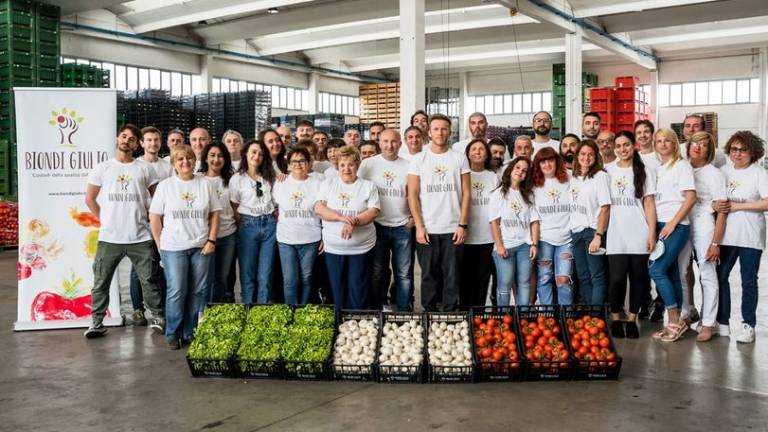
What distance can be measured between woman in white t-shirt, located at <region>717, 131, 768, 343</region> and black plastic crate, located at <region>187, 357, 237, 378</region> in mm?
3729

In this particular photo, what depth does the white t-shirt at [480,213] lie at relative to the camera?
5637 mm

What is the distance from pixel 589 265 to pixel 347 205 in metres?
1.95

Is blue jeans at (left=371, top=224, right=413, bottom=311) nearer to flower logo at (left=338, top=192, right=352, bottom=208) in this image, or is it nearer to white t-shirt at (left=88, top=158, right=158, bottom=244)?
flower logo at (left=338, top=192, right=352, bottom=208)

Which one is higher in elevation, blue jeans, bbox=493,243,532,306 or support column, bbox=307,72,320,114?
support column, bbox=307,72,320,114

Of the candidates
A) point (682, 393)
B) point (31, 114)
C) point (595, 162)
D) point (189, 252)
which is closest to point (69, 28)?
point (31, 114)

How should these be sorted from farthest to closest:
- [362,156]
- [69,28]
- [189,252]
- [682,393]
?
[69,28]
[362,156]
[189,252]
[682,393]

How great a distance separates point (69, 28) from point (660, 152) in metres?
17.2

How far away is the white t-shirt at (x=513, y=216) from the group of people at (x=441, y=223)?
11 millimetres

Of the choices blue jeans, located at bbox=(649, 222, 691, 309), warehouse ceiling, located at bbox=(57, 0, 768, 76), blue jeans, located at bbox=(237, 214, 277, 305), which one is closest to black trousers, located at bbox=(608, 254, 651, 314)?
blue jeans, located at bbox=(649, 222, 691, 309)

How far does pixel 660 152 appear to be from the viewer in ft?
17.8

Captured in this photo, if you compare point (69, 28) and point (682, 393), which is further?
point (69, 28)

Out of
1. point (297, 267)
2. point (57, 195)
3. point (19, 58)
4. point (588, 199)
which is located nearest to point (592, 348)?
point (588, 199)

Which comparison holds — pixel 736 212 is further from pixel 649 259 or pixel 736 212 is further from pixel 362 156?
pixel 362 156

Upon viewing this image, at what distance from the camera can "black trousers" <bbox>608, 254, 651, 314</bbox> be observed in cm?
548
